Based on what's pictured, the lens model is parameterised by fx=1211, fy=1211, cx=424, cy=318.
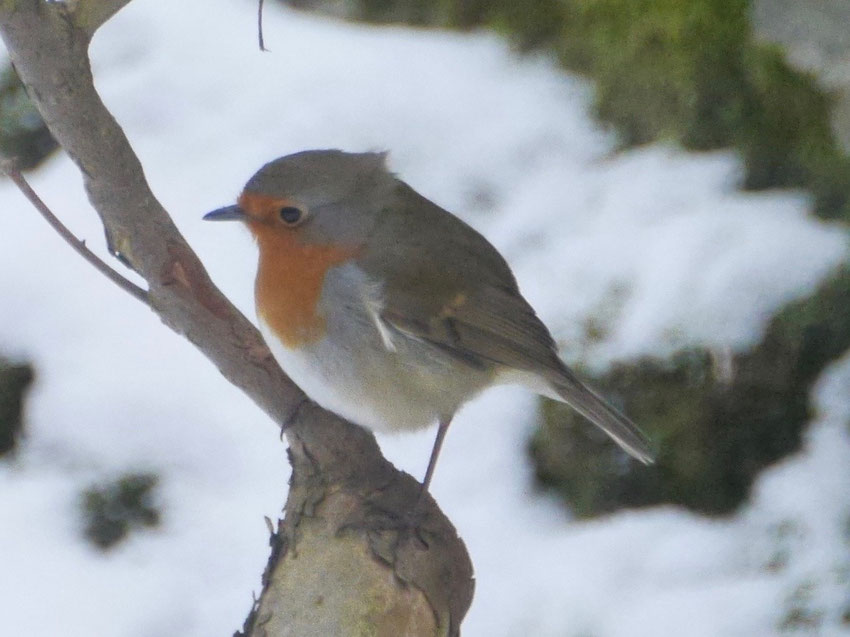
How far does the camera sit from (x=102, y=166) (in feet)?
6.85

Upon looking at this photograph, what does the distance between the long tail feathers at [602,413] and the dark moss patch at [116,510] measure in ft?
4.88

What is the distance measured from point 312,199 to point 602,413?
784 millimetres

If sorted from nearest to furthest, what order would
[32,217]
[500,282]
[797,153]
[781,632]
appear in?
[500,282] < [781,632] < [797,153] < [32,217]

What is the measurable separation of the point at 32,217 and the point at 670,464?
2.31 m

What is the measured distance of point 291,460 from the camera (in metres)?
2.39

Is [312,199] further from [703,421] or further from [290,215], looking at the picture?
[703,421]

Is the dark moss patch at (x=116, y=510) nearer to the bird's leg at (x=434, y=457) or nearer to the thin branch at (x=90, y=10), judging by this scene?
the bird's leg at (x=434, y=457)

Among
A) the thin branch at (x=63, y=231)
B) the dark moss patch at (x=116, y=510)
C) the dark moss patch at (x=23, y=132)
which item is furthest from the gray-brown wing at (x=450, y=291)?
the dark moss patch at (x=23, y=132)

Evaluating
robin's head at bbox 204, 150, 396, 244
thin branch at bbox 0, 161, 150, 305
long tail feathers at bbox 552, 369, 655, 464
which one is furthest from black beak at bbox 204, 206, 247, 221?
long tail feathers at bbox 552, 369, 655, 464

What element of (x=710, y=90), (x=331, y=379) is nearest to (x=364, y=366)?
(x=331, y=379)

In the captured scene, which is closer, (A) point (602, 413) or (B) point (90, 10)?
(B) point (90, 10)

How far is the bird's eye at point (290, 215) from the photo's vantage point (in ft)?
7.88

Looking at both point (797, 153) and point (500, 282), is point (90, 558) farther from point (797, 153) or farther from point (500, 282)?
point (797, 153)

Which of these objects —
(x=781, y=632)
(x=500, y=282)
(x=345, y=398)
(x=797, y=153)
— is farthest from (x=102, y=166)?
(x=797, y=153)
